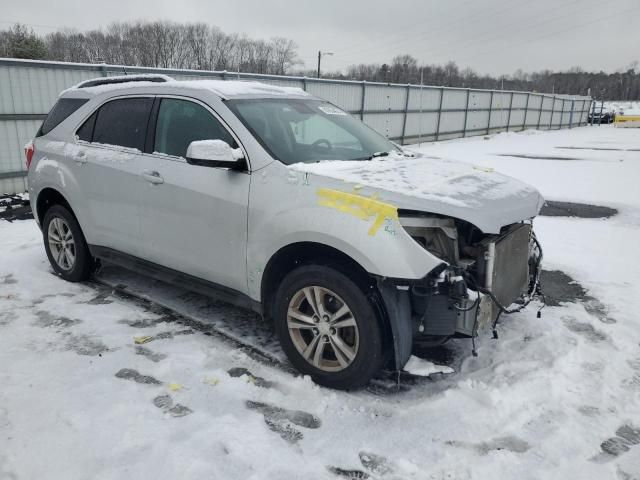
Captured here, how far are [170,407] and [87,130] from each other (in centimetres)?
283

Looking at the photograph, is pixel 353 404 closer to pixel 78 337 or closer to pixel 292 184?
pixel 292 184

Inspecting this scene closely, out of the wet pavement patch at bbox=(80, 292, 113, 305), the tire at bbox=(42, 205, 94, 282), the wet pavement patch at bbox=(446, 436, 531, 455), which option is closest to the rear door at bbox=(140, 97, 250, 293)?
the wet pavement patch at bbox=(80, 292, 113, 305)

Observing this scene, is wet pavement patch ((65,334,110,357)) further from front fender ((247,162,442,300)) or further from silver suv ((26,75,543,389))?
front fender ((247,162,442,300))

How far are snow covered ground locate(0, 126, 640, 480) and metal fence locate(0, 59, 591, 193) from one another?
6271 millimetres

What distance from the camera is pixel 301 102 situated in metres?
4.18

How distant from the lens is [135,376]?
10.6 feet

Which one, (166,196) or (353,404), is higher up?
(166,196)

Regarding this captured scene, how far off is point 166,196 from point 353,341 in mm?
1776

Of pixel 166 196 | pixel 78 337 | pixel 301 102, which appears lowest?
pixel 78 337

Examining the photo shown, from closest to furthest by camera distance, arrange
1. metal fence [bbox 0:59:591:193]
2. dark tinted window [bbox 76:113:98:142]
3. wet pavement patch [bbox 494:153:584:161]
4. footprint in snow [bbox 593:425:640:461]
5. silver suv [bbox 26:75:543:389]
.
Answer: footprint in snow [bbox 593:425:640:461], silver suv [bbox 26:75:543:389], dark tinted window [bbox 76:113:98:142], metal fence [bbox 0:59:591:193], wet pavement patch [bbox 494:153:584:161]

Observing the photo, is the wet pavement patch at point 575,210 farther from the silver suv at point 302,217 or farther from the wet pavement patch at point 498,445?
the wet pavement patch at point 498,445

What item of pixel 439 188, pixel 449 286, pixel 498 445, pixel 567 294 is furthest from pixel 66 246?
pixel 567 294

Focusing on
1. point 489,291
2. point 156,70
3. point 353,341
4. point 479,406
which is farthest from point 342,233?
point 156,70

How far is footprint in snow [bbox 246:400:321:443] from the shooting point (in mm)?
2703
